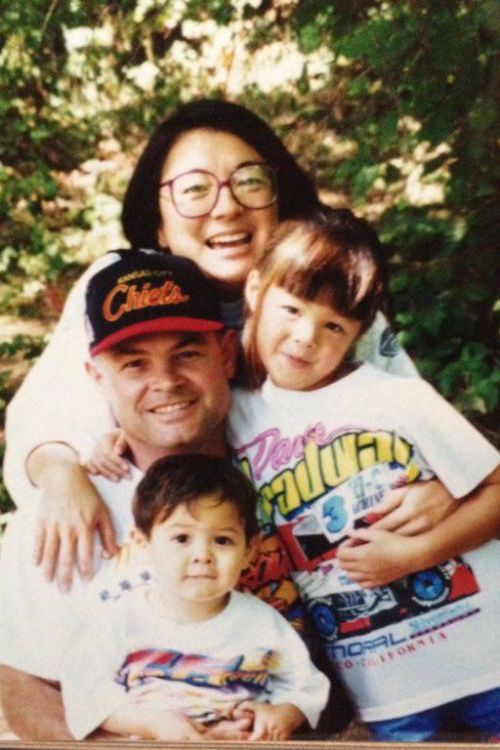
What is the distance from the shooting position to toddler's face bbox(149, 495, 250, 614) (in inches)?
95.5

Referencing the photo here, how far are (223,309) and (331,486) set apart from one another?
532 millimetres

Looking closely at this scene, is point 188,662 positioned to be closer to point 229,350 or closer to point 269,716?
point 269,716

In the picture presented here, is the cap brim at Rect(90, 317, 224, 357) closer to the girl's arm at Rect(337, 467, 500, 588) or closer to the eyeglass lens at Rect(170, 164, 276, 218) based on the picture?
the eyeglass lens at Rect(170, 164, 276, 218)

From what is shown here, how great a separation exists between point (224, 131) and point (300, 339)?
578 millimetres

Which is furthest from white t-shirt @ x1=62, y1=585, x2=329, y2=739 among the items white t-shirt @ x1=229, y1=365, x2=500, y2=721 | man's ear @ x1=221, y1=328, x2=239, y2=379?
man's ear @ x1=221, y1=328, x2=239, y2=379

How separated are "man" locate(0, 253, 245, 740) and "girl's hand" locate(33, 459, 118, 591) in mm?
13

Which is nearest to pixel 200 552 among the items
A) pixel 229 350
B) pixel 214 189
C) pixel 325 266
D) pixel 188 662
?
pixel 188 662

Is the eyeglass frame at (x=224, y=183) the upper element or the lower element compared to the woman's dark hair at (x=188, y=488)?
upper

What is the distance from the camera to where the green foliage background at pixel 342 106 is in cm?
257

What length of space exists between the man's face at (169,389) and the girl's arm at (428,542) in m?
0.45

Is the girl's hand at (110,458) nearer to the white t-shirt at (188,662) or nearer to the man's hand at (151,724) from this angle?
the white t-shirt at (188,662)

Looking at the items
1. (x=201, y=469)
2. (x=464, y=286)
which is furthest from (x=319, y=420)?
(x=464, y=286)

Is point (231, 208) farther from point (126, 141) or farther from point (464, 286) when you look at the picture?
point (464, 286)

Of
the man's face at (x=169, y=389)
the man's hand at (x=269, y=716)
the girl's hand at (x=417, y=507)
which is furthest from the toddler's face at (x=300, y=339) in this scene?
the man's hand at (x=269, y=716)
